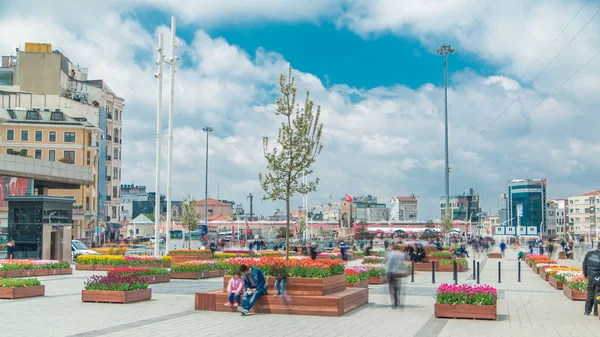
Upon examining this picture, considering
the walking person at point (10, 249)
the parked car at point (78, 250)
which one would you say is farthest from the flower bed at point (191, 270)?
the parked car at point (78, 250)

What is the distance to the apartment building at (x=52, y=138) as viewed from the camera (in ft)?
243

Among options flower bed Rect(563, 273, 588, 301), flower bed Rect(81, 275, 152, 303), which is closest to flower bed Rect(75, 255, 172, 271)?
flower bed Rect(81, 275, 152, 303)

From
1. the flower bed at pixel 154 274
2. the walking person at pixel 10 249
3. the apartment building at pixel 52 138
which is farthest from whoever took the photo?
the apartment building at pixel 52 138

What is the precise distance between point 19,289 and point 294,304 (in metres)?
8.59

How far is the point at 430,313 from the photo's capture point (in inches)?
661

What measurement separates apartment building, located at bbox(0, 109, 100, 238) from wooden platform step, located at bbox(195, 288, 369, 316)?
60062mm

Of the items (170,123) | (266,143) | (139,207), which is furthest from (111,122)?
(139,207)

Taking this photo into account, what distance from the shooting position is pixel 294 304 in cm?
1605

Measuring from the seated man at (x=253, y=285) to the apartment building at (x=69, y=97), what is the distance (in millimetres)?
64018

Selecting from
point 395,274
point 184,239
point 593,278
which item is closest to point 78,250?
point 184,239

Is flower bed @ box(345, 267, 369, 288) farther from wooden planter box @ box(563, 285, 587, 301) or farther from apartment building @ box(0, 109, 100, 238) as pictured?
apartment building @ box(0, 109, 100, 238)

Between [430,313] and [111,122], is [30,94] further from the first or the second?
[430,313]

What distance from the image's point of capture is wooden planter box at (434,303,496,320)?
51.3 feet

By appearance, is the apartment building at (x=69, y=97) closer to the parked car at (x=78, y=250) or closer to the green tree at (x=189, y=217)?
the green tree at (x=189, y=217)
